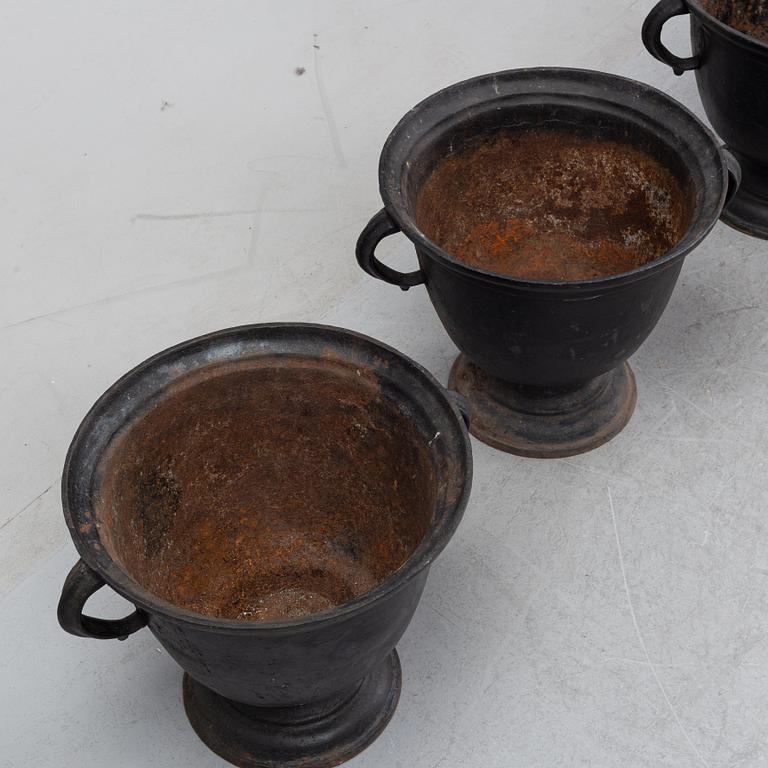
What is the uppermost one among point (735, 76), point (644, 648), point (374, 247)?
point (374, 247)

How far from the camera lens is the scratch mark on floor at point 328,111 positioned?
12.7ft

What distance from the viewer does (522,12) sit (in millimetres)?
4375

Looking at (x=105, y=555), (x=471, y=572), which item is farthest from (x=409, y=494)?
→ (x=105, y=555)

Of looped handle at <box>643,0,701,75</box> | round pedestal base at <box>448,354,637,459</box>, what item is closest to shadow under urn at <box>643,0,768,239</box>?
looped handle at <box>643,0,701,75</box>

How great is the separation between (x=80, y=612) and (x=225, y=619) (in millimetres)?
Result: 236

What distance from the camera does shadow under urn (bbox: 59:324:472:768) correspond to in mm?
2047

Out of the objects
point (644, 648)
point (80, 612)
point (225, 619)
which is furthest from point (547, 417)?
point (80, 612)

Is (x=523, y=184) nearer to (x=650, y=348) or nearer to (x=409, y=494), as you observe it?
(x=650, y=348)

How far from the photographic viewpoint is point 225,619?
2.06 m

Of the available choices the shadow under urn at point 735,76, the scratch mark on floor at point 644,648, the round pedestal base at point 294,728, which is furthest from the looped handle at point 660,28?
the round pedestal base at point 294,728

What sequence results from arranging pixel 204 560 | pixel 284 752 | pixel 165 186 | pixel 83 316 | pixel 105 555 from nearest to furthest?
1. pixel 105 555
2. pixel 284 752
3. pixel 204 560
4. pixel 83 316
5. pixel 165 186

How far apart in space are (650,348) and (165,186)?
151cm

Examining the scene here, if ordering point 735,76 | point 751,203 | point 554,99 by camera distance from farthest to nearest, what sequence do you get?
1. point 751,203
2. point 735,76
3. point 554,99

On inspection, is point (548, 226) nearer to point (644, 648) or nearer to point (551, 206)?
point (551, 206)
